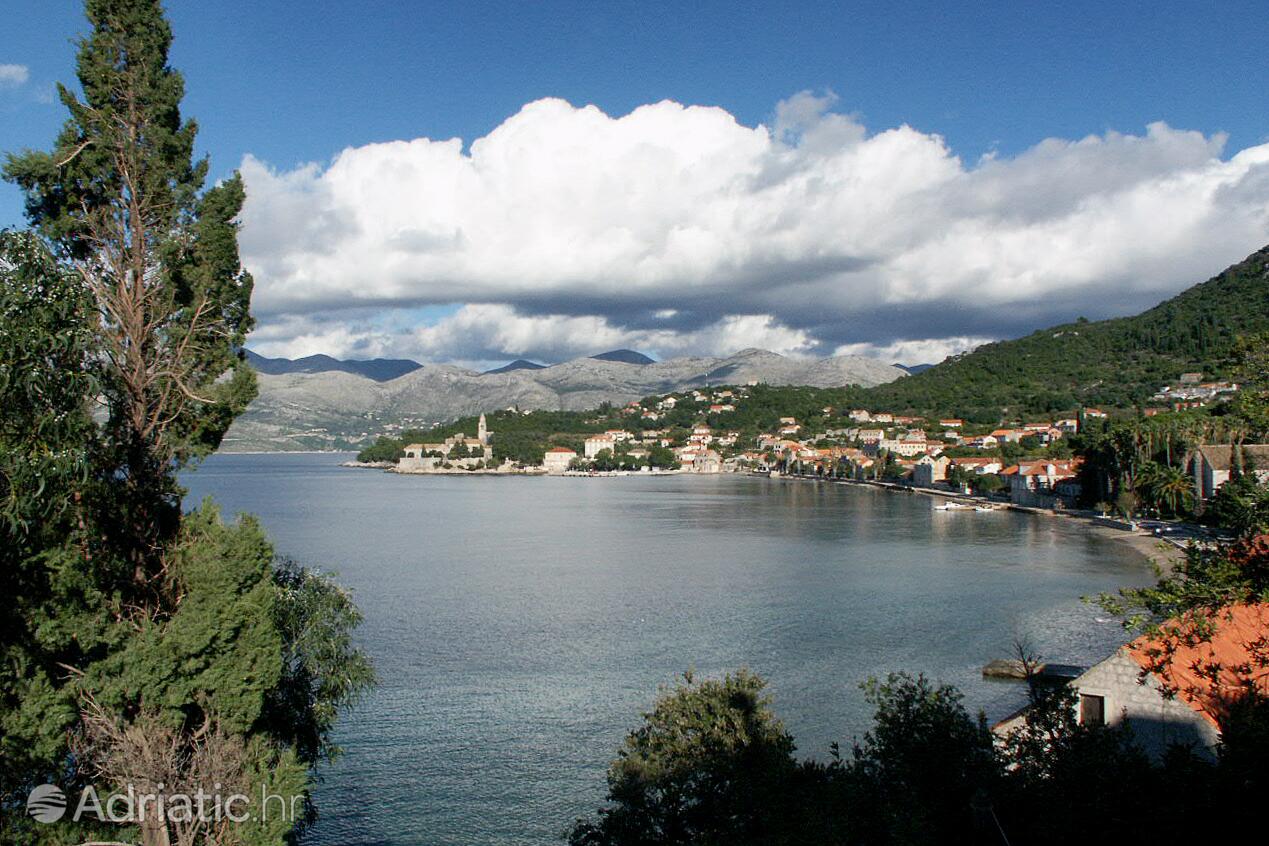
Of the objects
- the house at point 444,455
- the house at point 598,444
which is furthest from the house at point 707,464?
the house at point 444,455

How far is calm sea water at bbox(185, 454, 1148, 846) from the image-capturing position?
1195cm

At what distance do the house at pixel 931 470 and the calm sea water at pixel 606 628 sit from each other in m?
28.1

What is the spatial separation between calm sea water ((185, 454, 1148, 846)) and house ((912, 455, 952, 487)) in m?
28.1

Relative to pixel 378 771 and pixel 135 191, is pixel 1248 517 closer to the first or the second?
pixel 135 191

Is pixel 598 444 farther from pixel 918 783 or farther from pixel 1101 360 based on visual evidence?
pixel 918 783

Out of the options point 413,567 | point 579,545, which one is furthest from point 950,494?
point 413,567

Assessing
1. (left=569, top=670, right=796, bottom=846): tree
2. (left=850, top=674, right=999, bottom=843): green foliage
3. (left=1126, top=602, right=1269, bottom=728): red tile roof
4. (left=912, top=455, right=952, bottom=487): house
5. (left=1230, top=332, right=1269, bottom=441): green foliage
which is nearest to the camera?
(left=1230, top=332, right=1269, bottom=441): green foliage

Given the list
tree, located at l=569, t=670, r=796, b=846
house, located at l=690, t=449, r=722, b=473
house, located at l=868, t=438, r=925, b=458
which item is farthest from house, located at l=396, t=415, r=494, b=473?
tree, located at l=569, t=670, r=796, b=846

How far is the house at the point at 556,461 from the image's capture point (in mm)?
114562

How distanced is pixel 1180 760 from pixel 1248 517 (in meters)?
1.66

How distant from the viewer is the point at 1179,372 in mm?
91375

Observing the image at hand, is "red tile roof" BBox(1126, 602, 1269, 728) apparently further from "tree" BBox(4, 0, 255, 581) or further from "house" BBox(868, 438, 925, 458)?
"house" BBox(868, 438, 925, 458)

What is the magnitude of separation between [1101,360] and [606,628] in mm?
110341

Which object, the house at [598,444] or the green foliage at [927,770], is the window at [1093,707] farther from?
the house at [598,444]
